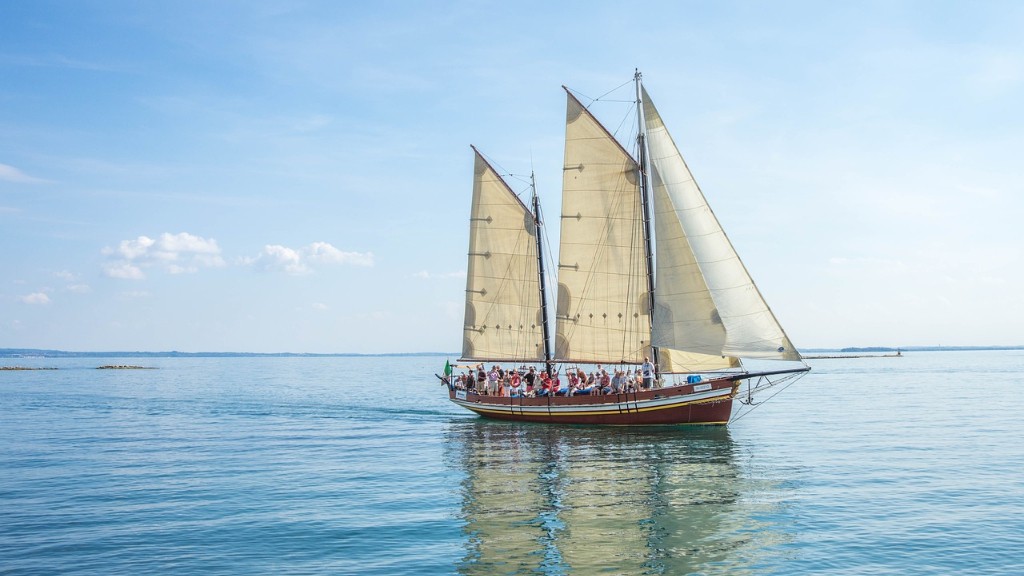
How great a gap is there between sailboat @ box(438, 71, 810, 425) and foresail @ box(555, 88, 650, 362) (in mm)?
65

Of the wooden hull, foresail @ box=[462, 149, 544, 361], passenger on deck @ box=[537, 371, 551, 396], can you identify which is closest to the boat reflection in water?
the wooden hull

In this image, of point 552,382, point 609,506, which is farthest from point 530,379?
point 609,506

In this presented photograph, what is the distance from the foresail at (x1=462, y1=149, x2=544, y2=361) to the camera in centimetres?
5409

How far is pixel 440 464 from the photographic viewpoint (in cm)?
3556

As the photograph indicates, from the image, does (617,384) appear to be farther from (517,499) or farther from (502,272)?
Answer: (517,499)

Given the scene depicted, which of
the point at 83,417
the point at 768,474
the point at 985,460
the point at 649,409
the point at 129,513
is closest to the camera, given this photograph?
the point at 129,513

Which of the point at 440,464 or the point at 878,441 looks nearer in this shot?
the point at 440,464

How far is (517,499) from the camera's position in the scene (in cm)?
2695

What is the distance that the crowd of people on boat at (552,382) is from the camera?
154ft

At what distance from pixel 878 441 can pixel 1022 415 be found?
69.8 feet

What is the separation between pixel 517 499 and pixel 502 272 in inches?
1123

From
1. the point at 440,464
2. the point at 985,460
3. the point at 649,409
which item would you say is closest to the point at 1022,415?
the point at 985,460

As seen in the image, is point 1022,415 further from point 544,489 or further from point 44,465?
point 44,465

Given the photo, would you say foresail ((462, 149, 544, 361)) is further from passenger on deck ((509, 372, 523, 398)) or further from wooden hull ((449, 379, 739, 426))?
wooden hull ((449, 379, 739, 426))
